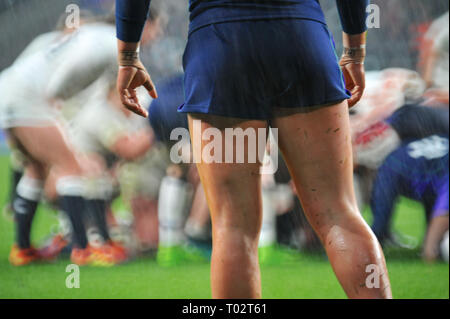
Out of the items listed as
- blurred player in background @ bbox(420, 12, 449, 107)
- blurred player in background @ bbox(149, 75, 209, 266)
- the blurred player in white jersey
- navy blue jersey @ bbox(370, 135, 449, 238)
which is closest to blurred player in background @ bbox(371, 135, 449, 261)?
navy blue jersey @ bbox(370, 135, 449, 238)

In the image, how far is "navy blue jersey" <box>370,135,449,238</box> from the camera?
2.57 metres

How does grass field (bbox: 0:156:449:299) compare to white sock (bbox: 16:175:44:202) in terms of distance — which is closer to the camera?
grass field (bbox: 0:156:449:299)

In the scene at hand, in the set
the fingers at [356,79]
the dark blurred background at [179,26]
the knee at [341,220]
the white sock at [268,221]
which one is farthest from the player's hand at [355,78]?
the dark blurred background at [179,26]

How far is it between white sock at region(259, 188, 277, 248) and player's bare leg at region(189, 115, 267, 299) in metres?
1.44

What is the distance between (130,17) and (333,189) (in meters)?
0.54

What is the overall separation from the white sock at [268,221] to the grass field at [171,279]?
0.14 meters

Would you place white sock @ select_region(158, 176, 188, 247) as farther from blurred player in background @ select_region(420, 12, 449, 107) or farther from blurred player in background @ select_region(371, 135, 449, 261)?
blurred player in background @ select_region(420, 12, 449, 107)

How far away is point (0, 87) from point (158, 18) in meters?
0.80

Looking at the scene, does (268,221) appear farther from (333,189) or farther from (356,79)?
(333,189)

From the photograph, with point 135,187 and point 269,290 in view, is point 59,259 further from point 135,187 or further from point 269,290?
point 269,290

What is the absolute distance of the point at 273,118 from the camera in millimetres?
1009

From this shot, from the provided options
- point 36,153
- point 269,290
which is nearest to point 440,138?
point 269,290

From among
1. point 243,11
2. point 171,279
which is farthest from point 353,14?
point 171,279

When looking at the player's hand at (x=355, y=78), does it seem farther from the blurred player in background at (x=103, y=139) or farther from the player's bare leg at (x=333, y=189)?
the blurred player in background at (x=103, y=139)
